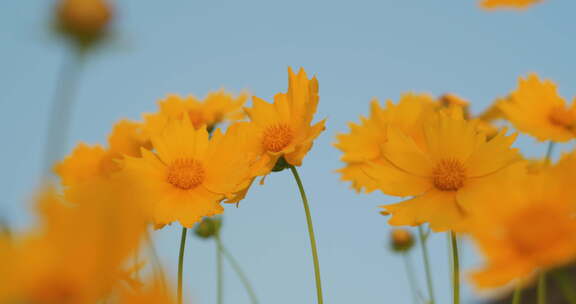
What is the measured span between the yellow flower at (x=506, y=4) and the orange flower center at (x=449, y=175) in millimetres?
531

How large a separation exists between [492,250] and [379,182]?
31 cm

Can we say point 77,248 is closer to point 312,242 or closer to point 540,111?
point 312,242

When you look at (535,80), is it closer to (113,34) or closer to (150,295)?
(113,34)

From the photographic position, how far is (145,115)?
3.37 feet

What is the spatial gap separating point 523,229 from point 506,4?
84 centimetres

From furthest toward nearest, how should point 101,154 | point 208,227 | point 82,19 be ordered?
1. point 208,227
2. point 101,154
3. point 82,19

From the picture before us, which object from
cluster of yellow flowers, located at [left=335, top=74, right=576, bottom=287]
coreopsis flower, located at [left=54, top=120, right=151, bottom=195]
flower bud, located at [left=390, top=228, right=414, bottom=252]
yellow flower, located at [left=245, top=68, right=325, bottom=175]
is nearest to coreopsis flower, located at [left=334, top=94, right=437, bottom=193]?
cluster of yellow flowers, located at [left=335, top=74, right=576, bottom=287]

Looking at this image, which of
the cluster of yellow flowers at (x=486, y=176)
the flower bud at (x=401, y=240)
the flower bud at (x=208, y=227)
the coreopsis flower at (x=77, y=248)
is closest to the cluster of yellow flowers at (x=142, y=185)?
the coreopsis flower at (x=77, y=248)

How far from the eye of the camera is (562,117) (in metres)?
1.13

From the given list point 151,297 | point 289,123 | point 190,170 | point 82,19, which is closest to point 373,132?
point 289,123

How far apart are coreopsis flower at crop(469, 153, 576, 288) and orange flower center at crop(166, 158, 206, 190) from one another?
431mm

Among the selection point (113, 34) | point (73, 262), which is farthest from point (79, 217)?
point (113, 34)

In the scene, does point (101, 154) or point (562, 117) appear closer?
point (101, 154)

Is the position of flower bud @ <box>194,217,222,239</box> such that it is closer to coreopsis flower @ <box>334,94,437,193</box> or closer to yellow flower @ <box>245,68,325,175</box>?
coreopsis flower @ <box>334,94,437,193</box>
